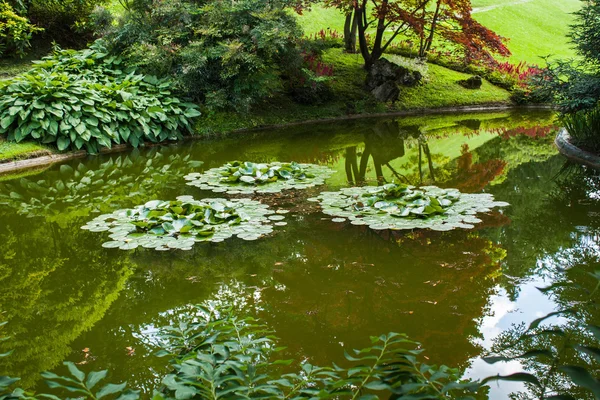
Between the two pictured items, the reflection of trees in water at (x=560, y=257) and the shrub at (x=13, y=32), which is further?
the shrub at (x=13, y=32)

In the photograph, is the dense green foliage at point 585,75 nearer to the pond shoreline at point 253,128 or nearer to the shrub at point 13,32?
the pond shoreline at point 253,128

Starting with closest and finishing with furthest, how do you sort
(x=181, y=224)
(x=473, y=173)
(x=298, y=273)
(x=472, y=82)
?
(x=298, y=273) < (x=181, y=224) < (x=473, y=173) < (x=472, y=82)

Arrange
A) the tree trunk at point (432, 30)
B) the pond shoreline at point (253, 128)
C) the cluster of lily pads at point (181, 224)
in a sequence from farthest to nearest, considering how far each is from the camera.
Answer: the tree trunk at point (432, 30) → the pond shoreline at point (253, 128) → the cluster of lily pads at point (181, 224)

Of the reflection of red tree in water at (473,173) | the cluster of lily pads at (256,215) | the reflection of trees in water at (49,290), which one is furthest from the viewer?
the reflection of red tree in water at (473,173)

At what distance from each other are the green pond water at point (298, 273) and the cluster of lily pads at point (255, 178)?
252 mm

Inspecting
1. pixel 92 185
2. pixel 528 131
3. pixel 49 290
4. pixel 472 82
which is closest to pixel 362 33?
pixel 472 82

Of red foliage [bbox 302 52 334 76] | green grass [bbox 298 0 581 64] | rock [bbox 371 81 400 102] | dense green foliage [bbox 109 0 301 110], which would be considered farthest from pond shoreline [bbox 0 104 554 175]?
green grass [bbox 298 0 581 64]

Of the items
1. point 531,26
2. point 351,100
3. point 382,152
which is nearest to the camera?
point 382,152

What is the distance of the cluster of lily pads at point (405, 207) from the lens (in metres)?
5.83

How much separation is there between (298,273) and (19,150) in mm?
7145

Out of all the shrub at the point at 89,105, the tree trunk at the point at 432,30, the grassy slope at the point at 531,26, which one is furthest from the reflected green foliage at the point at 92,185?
the grassy slope at the point at 531,26

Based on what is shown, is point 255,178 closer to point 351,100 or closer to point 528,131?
point 528,131

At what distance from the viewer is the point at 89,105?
34.5 feet

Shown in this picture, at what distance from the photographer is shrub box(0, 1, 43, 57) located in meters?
12.8
